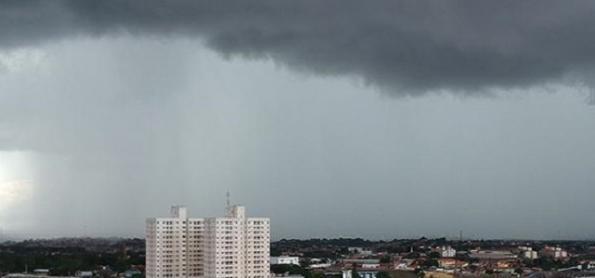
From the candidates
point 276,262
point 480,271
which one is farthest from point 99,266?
point 480,271

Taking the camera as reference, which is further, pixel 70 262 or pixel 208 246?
pixel 70 262

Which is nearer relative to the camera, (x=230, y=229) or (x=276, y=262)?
(x=230, y=229)

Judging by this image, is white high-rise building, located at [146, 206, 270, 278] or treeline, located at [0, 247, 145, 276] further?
treeline, located at [0, 247, 145, 276]

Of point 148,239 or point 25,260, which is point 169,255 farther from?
point 25,260

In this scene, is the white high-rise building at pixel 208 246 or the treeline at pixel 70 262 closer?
the white high-rise building at pixel 208 246

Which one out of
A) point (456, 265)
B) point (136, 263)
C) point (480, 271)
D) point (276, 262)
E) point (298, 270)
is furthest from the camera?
point (456, 265)

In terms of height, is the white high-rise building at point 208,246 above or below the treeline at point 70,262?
above

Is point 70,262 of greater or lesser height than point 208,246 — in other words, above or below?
below

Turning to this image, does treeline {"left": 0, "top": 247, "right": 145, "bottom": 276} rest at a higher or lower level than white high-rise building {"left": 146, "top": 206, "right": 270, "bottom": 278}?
lower
